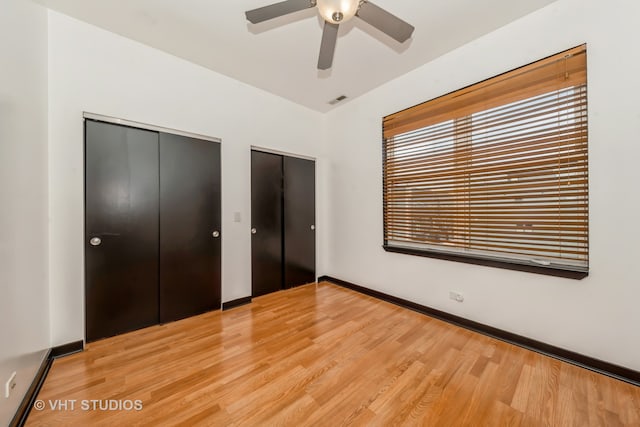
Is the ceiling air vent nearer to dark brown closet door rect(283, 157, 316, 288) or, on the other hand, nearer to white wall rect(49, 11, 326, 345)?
white wall rect(49, 11, 326, 345)

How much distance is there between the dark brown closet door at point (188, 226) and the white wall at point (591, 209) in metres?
2.49

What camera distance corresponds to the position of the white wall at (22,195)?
144cm

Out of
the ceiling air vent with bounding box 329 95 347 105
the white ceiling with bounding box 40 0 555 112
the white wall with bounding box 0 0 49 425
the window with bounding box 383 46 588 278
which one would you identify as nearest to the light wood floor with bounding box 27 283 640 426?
the white wall with bounding box 0 0 49 425

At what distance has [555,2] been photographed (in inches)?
79.7

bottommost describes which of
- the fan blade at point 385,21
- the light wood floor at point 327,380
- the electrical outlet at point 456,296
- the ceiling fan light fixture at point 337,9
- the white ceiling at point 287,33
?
the light wood floor at point 327,380

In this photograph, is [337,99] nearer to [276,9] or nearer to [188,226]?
[276,9]

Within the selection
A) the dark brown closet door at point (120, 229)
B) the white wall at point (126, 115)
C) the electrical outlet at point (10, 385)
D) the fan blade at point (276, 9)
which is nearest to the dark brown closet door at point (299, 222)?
the white wall at point (126, 115)

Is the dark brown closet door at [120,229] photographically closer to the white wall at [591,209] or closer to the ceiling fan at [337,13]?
the ceiling fan at [337,13]

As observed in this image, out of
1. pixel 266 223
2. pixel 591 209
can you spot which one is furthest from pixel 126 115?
pixel 591 209

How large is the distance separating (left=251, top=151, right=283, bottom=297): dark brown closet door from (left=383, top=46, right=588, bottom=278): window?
1787 mm

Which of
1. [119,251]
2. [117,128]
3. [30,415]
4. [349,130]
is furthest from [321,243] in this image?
[30,415]

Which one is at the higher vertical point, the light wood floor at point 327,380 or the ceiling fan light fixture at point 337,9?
the ceiling fan light fixture at point 337,9

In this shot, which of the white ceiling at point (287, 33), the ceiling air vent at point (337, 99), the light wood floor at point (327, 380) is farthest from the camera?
the ceiling air vent at point (337, 99)

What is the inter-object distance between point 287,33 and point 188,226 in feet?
7.67
